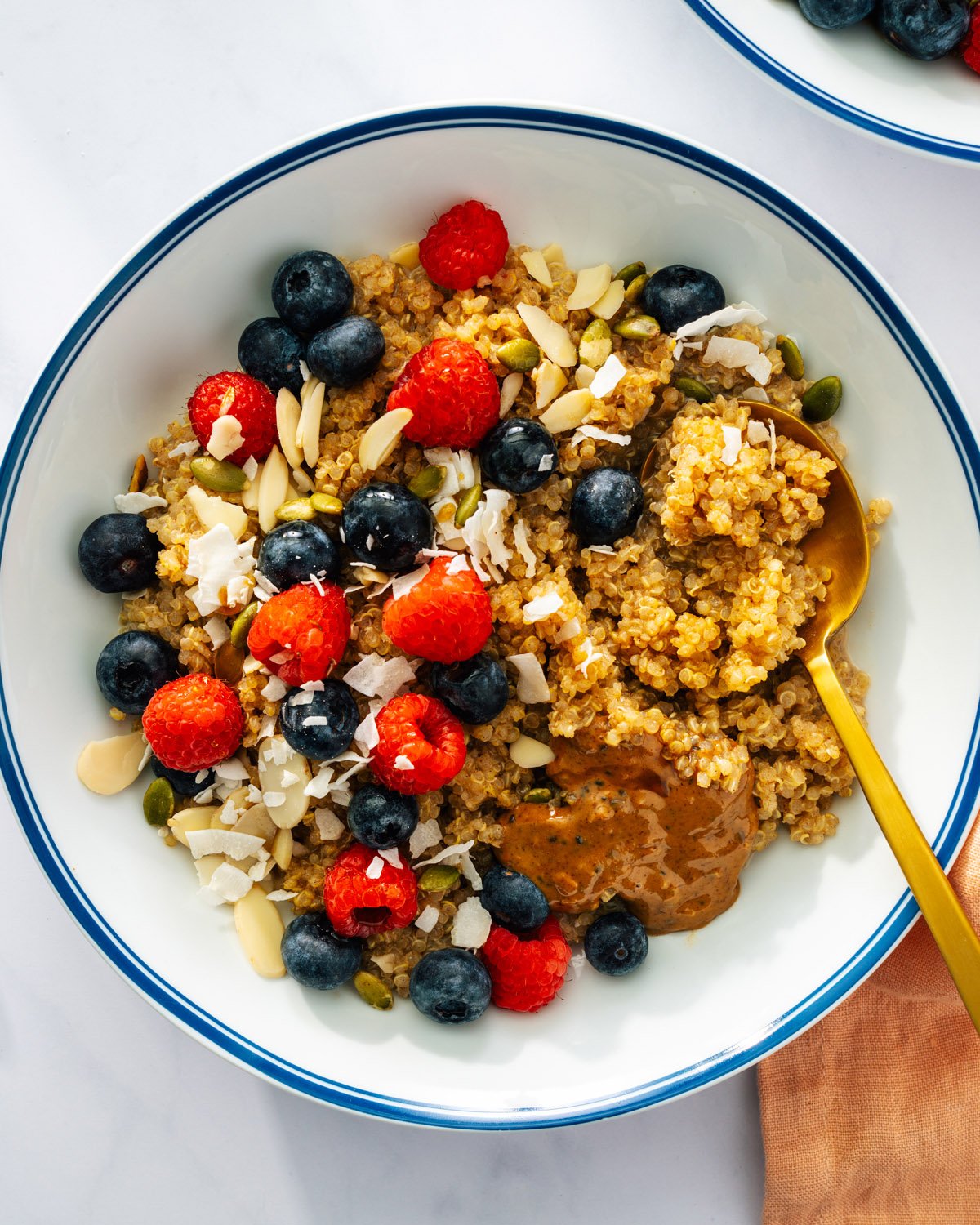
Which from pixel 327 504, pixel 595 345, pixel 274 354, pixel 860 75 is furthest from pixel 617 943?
pixel 860 75

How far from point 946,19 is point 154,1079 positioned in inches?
81.1

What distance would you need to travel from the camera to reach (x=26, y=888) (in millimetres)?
1703

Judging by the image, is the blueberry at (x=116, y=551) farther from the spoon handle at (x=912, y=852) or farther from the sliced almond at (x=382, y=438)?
the spoon handle at (x=912, y=852)

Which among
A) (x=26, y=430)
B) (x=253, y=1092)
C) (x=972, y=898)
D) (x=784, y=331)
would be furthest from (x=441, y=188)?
(x=253, y=1092)

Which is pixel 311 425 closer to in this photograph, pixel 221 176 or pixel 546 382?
pixel 546 382

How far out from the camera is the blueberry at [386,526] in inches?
52.6

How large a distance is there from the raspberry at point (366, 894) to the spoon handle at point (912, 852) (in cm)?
64

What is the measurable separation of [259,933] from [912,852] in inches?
36.4

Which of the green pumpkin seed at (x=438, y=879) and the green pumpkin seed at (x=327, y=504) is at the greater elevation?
the green pumpkin seed at (x=327, y=504)

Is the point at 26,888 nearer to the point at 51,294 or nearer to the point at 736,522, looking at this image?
the point at 51,294

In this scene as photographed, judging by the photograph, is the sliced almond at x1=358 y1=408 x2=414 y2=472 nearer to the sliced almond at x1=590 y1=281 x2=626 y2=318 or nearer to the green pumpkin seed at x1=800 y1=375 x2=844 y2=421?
the sliced almond at x1=590 y1=281 x2=626 y2=318

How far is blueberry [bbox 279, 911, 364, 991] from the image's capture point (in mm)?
1434

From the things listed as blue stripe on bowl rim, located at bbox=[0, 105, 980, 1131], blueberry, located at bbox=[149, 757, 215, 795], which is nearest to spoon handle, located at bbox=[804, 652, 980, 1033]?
blue stripe on bowl rim, located at bbox=[0, 105, 980, 1131]

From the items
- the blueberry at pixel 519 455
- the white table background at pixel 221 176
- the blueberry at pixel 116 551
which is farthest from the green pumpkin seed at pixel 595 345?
the blueberry at pixel 116 551
